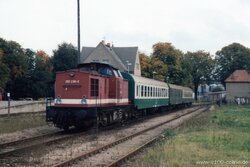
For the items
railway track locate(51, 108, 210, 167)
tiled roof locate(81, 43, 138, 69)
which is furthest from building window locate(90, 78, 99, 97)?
tiled roof locate(81, 43, 138, 69)

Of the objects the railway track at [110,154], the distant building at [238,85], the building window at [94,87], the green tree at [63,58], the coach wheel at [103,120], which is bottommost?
the railway track at [110,154]

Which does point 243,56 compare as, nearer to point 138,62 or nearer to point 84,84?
point 138,62

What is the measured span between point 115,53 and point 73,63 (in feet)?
33.8

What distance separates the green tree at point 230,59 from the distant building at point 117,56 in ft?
114

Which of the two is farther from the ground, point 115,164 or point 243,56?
point 243,56

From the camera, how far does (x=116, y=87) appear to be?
24422 mm

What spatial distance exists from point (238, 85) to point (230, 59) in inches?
385

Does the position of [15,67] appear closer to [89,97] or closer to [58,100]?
[58,100]

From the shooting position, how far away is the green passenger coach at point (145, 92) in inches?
1185

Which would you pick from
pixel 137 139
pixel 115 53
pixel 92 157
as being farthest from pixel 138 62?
pixel 92 157

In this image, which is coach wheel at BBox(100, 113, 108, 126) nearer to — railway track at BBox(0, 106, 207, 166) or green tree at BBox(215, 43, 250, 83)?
railway track at BBox(0, 106, 207, 166)

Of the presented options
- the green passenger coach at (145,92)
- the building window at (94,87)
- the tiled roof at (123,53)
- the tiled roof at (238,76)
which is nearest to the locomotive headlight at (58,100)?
the building window at (94,87)

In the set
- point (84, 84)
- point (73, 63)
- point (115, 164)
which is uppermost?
point (73, 63)

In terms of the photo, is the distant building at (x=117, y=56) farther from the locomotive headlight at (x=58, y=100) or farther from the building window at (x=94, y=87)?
the locomotive headlight at (x=58, y=100)
